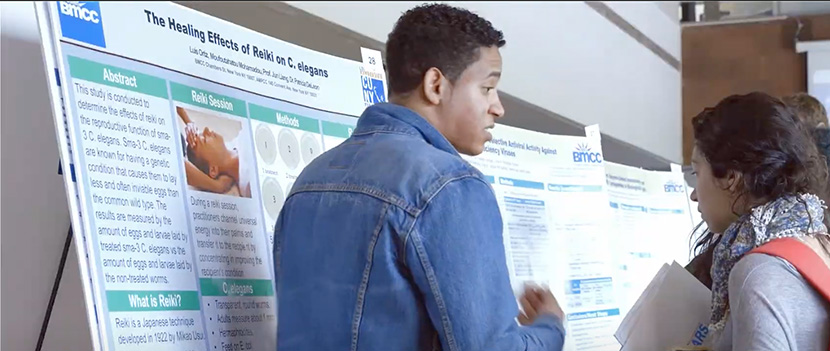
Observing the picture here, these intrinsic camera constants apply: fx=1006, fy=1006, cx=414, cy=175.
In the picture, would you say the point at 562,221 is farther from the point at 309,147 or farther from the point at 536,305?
the point at 536,305

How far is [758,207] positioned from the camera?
5.96 feet

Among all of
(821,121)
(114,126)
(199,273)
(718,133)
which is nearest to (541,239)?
(821,121)

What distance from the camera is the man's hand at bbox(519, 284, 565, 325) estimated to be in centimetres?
164

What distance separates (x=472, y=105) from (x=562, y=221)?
1.57m

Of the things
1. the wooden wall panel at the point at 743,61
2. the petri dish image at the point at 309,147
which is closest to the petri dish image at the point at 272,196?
the petri dish image at the point at 309,147

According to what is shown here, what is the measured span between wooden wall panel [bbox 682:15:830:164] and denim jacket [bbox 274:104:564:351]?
16.3ft

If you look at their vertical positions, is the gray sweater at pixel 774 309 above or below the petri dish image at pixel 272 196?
below

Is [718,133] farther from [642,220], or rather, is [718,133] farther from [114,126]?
[642,220]

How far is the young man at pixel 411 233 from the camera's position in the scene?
145cm

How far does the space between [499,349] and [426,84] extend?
17.8 inches

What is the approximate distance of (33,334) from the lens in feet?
5.75

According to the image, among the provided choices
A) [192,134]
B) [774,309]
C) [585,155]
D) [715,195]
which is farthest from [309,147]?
[585,155]

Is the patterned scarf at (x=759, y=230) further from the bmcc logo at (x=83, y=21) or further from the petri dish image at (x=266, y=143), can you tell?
the bmcc logo at (x=83, y=21)

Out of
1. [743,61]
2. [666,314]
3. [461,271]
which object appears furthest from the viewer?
[743,61]
